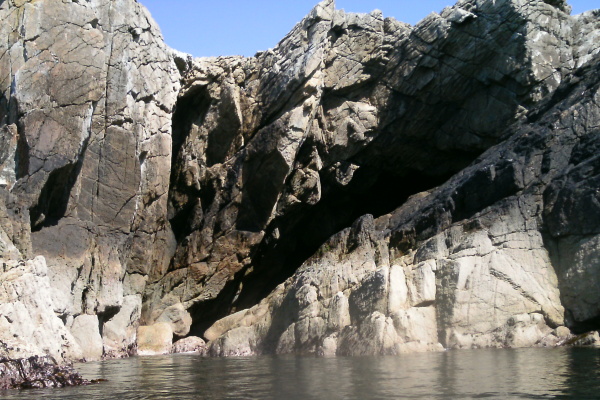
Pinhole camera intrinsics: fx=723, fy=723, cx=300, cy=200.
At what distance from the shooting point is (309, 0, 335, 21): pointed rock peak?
3494cm

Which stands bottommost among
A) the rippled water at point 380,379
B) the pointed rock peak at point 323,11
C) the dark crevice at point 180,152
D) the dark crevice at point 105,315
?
the rippled water at point 380,379

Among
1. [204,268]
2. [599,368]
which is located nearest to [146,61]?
[204,268]

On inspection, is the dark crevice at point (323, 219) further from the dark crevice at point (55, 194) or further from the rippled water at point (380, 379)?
the rippled water at point (380, 379)

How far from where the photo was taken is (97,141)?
2978 cm

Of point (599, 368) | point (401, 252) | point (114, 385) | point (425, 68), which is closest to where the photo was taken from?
point (599, 368)

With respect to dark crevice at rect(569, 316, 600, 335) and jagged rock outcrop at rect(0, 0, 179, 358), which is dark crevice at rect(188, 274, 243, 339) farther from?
dark crevice at rect(569, 316, 600, 335)

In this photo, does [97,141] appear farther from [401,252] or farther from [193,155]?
[401,252]

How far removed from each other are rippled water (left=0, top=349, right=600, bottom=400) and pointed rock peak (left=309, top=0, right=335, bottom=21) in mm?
19454

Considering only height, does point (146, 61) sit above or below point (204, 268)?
above

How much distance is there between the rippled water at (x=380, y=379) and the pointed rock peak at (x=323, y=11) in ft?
63.8

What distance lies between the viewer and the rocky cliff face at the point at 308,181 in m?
23.2

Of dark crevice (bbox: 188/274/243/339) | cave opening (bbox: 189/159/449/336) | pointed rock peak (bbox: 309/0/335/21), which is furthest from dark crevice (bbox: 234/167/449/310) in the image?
pointed rock peak (bbox: 309/0/335/21)

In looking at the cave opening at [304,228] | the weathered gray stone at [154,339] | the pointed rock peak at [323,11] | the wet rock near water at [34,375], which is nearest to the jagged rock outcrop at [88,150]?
the weathered gray stone at [154,339]

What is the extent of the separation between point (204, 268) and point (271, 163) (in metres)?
6.34
